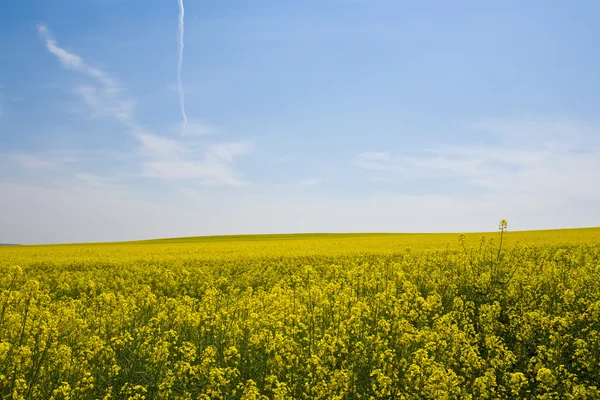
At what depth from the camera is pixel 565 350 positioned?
901cm

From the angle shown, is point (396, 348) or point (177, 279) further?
point (177, 279)

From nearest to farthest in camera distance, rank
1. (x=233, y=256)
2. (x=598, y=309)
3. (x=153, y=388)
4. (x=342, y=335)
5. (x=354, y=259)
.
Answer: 1. (x=153, y=388)
2. (x=342, y=335)
3. (x=598, y=309)
4. (x=354, y=259)
5. (x=233, y=256)

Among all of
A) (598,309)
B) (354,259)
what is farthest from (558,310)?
(354,259)

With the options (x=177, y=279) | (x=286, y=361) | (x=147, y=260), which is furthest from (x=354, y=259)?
(x=286, y=361)

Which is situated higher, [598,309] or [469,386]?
[598,309]

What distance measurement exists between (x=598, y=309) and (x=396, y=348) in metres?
4.89

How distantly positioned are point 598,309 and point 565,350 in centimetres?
162

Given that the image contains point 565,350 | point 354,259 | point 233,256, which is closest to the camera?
point 565,350

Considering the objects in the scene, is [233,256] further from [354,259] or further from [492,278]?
[492,278]

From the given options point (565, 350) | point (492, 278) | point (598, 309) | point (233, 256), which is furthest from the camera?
point (233, 256)

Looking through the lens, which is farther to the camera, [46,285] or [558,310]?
[46,285]

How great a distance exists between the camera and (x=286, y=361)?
24.4 ft

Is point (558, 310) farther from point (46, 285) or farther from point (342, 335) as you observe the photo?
point (46, 285)

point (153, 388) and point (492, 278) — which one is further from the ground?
point (492, 278)
